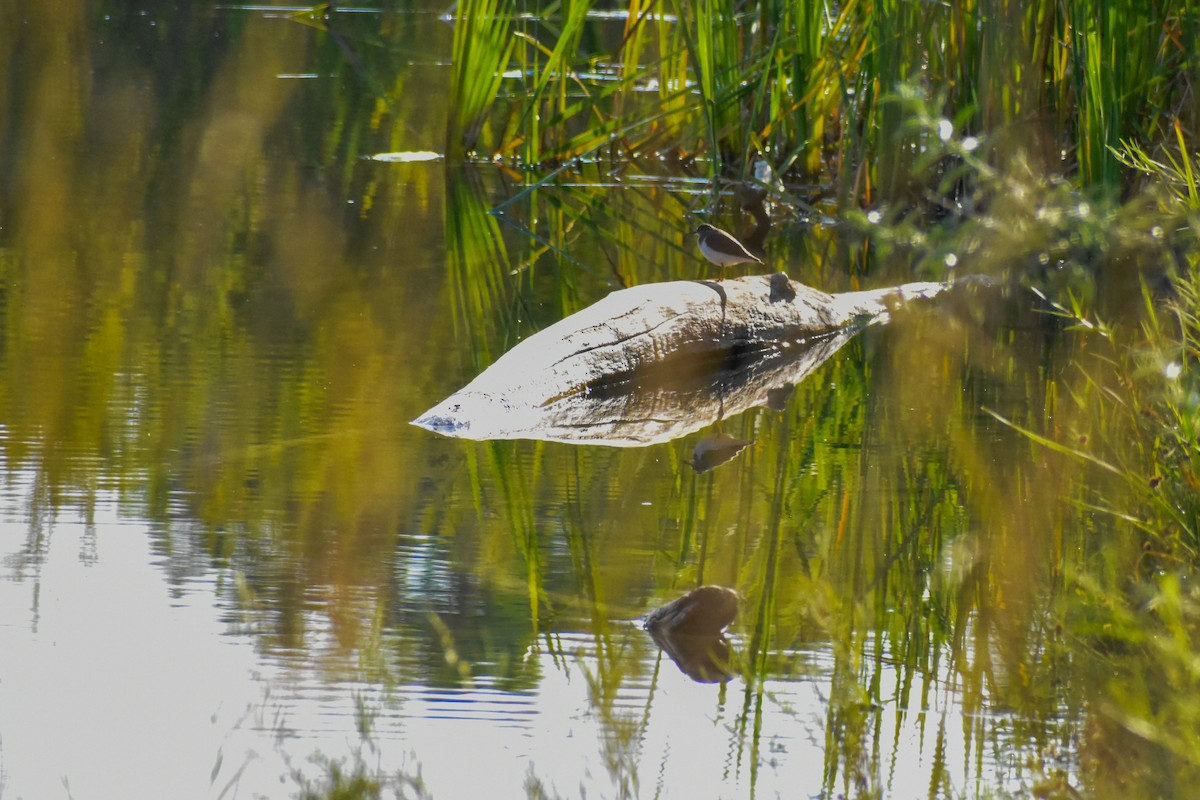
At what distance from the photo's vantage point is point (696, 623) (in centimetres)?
274

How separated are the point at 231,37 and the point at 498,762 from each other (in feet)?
35.6

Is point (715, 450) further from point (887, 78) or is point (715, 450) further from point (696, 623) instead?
point (887, 78)

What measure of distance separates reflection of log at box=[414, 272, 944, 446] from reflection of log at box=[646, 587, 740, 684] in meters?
1.25

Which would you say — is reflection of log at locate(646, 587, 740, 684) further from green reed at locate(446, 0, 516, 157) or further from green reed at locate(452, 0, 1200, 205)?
green reed at locate(446, 0, 516, 157)

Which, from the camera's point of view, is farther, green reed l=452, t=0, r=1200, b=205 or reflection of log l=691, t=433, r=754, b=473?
green reed l=452, t=0, r=1200, b=205

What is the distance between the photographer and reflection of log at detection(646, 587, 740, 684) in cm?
268

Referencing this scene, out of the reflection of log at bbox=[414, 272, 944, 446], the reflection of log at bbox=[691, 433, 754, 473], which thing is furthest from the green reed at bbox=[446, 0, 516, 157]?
the reflection of log at bbox=[691, 433, 754, 473]

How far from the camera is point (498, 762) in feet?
7.51

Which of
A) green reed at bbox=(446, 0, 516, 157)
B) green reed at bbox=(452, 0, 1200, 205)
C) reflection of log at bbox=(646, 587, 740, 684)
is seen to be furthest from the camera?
green reed at bbox=(446, 0, 516, 157)

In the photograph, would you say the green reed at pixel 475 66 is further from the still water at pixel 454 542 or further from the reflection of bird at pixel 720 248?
the reflection of bird at pixel 720 248

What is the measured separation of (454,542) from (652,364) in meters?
1.54

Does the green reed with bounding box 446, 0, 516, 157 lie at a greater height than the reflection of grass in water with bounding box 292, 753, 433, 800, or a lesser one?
greater

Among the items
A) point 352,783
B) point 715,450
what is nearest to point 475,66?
point 715,450

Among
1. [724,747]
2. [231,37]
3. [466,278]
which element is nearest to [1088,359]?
[466,278]
